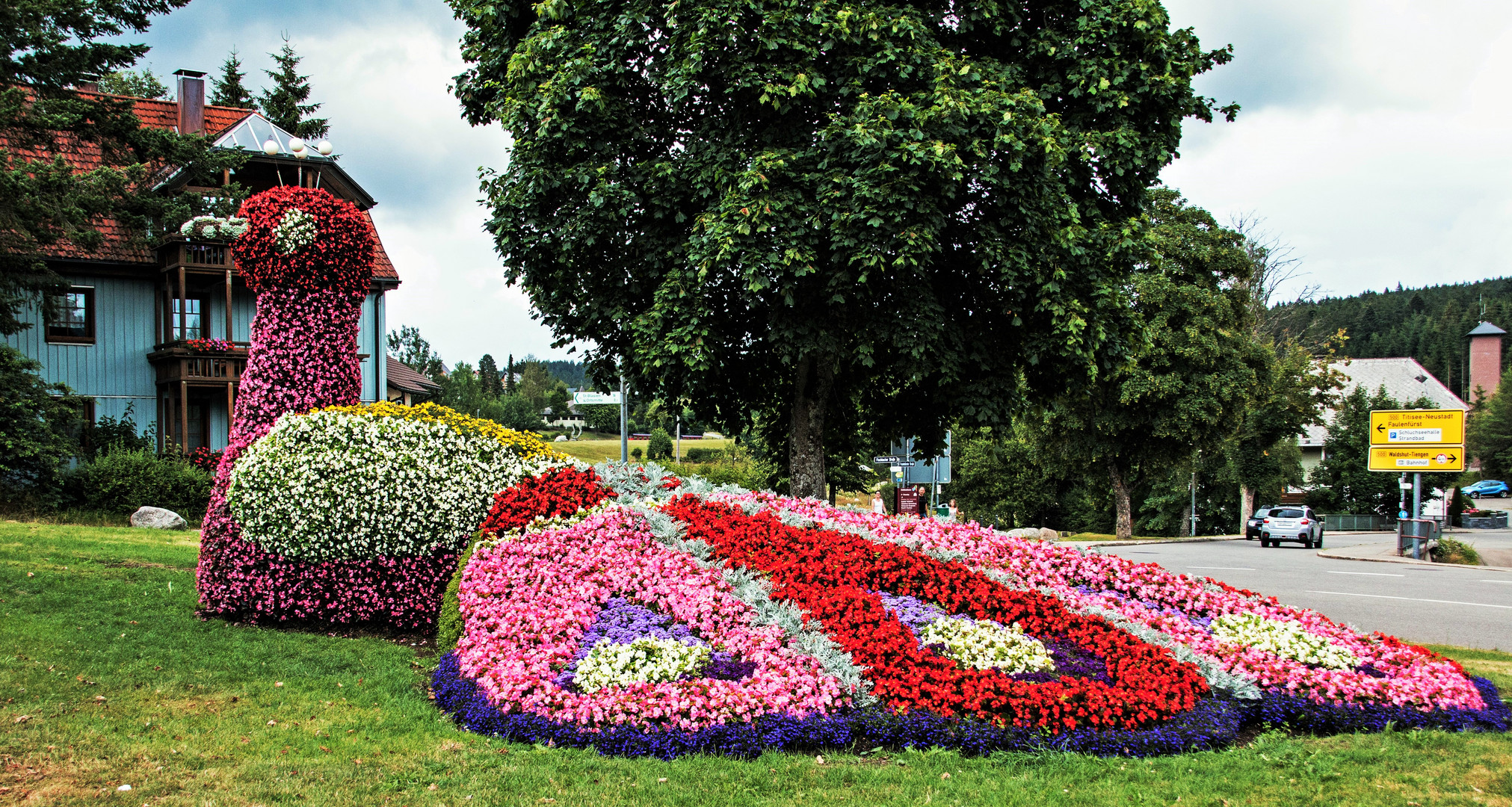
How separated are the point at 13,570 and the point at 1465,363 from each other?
128 meters

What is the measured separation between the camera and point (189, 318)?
23.0m

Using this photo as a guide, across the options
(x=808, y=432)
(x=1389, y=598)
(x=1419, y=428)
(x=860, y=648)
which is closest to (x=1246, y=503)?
(x=1419, y=428)

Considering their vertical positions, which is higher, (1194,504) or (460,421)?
(460,421)

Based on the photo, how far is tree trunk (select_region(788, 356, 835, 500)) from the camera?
520 inches

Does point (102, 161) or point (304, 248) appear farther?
point (102, 161)

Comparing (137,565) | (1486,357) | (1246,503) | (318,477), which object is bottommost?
(1246,503)

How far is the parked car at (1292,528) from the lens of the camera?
1127 inches

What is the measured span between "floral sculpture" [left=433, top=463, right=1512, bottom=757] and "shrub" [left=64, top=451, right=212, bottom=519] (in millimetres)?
15324

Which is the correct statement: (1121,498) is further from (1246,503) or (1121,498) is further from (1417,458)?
(1246,503)

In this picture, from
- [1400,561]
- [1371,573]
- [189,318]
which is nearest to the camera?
[1371,573]

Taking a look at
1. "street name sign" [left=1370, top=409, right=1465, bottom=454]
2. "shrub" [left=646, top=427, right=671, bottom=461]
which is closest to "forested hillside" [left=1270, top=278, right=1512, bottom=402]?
"shrub" [left=646, top=427, right=671, bottom=461]

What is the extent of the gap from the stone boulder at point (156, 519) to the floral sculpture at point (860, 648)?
1353 centimetres

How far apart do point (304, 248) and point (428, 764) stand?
19.4 feet

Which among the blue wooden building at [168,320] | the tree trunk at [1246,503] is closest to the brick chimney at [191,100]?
the blue wooden building at [168,320]
